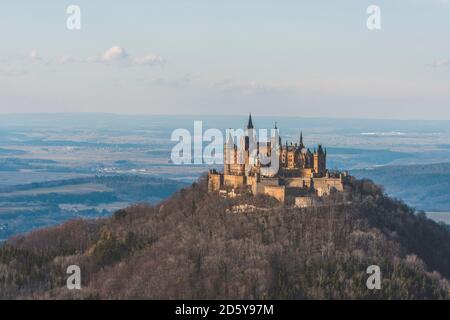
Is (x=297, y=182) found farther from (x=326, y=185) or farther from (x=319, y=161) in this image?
(x=319, y=161)

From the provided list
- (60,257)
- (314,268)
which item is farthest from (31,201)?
(314,268)

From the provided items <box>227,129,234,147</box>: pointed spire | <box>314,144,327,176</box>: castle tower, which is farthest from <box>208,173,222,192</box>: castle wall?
<box>314,144,327,176</box>: castle tower

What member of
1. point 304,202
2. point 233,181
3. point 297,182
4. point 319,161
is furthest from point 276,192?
point 319,161

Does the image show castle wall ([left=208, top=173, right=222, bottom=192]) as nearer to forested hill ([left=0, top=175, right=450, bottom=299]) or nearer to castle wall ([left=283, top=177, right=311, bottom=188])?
forested hill ([left=0, top=175, right=450, bottom=299])

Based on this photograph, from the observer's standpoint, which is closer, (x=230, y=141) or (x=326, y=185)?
(x=326, y=185)

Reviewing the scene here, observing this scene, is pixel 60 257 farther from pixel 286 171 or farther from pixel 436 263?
pixel 436 263
